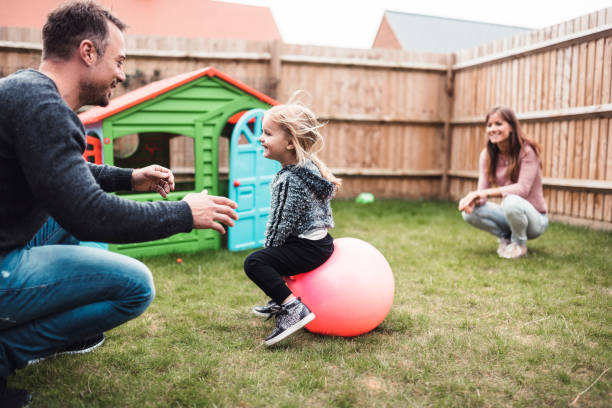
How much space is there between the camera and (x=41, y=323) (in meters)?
2.01

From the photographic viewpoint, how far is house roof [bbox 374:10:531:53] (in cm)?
1645

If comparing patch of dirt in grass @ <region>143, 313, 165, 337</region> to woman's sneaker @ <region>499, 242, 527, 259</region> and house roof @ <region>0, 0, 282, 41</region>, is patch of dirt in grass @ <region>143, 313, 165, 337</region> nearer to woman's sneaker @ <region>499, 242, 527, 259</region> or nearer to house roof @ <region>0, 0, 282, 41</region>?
woman's sneaker @ <region>499, 242, 527, 259</region>

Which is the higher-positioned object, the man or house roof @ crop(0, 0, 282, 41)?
house roof @ crop(0, 0, 282, 41)

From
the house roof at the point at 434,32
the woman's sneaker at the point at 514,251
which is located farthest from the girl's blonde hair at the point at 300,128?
the house roof at the point at 434,32

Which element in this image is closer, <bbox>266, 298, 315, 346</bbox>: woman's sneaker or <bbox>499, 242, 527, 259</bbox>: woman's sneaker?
<bbox>266, 298, 315, 346</bbox>: woman's sneaker

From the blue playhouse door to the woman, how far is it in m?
2.10

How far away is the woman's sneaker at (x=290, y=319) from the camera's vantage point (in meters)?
2.70

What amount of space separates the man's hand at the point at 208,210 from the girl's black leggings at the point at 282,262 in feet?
2.85

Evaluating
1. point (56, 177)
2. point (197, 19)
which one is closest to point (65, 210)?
point (56, 177)

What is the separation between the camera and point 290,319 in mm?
2730

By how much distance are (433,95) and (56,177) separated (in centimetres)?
839

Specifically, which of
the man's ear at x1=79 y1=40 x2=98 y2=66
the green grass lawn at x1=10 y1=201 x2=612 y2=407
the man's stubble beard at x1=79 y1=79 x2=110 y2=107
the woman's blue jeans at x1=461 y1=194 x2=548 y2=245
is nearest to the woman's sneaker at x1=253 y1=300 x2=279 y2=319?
the green grass lawn at x1=10 y1=201 x2=612 y2=407

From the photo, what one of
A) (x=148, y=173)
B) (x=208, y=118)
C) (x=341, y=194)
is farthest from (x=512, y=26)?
(x=148, y=173)

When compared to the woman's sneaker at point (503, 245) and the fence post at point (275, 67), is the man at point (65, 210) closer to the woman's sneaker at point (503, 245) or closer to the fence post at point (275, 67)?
the woman's sneaker at point (503, 245)
